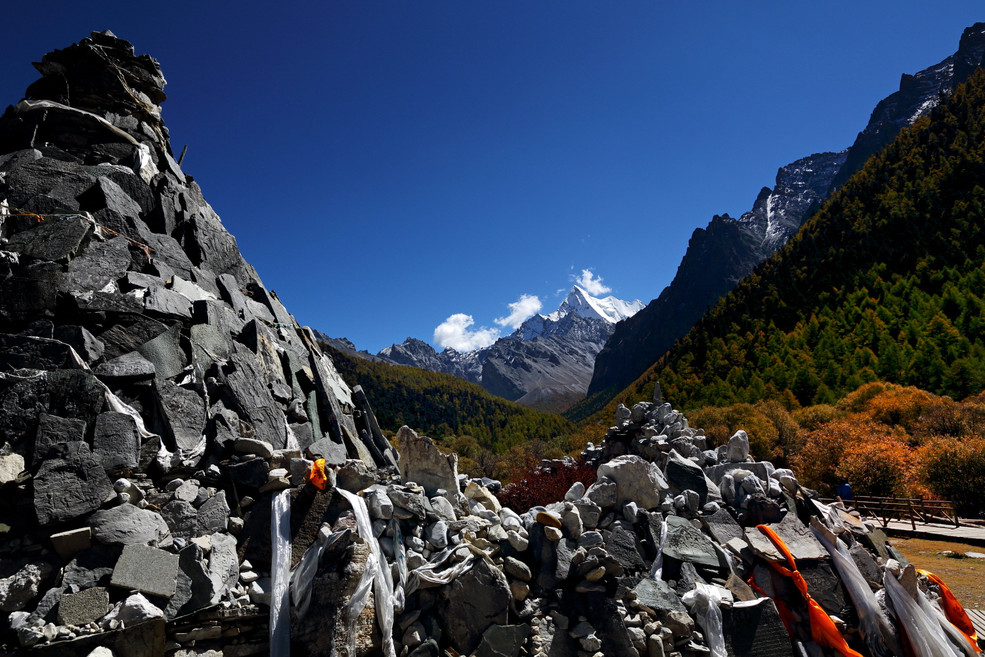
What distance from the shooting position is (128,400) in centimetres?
686

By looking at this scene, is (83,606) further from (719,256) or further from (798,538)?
(719,256)

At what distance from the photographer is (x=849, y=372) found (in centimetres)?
4466

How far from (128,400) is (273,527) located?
323 cm

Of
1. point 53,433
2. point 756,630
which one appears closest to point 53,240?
point 53,433

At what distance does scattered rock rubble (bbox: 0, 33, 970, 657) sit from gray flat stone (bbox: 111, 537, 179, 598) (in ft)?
0.06

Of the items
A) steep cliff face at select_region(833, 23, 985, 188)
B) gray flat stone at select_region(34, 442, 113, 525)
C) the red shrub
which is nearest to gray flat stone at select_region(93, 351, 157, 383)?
gray flat stone at select_region(34, 442, 113, 525)

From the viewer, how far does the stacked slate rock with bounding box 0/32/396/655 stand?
15.9 feet

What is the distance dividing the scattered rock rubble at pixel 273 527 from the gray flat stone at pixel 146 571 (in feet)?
0.06

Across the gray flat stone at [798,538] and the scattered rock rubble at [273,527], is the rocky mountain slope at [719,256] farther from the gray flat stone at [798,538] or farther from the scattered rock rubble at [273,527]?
the scattered rock rubble at [273,527]

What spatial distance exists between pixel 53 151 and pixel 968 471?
3459 centimetres

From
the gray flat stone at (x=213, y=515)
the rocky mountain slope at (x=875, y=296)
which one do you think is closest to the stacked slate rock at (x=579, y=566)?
the gray flat stone at (x=213, y=515)

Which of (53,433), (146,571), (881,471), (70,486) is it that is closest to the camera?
(146,571)

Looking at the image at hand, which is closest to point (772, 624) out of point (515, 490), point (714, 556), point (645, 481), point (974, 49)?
point (714, 556)

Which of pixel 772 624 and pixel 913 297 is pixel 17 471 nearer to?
pixel 772 624
